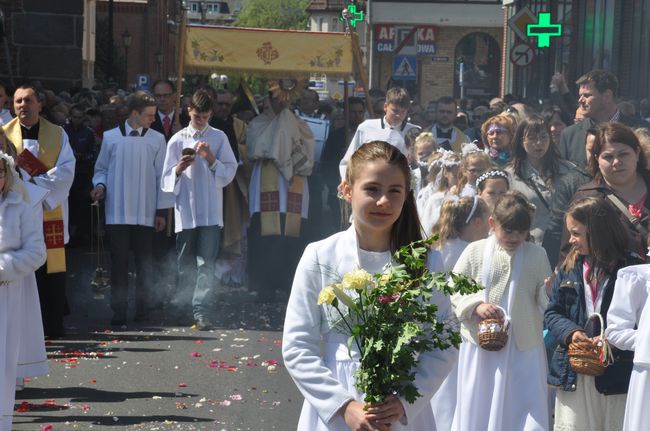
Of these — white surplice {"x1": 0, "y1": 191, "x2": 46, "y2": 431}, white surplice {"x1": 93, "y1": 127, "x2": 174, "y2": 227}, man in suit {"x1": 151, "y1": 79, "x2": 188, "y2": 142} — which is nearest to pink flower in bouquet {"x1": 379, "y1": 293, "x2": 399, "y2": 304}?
white surplice {"x1": 0, "y1": 191, "x2": 46, "y2": 431}

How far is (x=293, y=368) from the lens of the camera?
4973 millimetres

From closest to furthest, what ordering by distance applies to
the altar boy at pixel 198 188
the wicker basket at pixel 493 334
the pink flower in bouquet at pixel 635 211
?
the wicker basket at pixel 493 334 → the pink flower in bouquet at pixel 635 211 → the altar boy at pixel 198 188

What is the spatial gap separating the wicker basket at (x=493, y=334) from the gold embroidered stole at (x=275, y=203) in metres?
7.73

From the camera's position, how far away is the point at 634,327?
647 cm

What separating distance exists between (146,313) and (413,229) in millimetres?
8764

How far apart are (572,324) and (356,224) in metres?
2.26

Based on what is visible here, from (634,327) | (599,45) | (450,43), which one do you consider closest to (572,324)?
(634,327)

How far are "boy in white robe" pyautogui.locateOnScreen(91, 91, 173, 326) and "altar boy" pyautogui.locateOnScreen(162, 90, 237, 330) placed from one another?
18 centimetres

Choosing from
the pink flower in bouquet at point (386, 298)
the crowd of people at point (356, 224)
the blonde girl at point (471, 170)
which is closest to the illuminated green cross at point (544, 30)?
the crowd of people at point (356, 224)

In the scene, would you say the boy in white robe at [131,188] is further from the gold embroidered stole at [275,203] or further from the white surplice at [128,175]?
the gold embroidered stole at [275,203]

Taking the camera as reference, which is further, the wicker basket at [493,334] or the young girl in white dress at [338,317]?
the wicker basket at [493,334]

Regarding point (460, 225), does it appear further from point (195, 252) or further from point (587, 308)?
point (195, 252)

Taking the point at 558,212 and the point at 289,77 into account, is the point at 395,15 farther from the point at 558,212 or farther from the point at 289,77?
the point at 558,212

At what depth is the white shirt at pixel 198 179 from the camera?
43.9 ft
